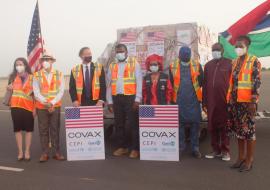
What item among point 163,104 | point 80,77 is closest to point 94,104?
point 80,77

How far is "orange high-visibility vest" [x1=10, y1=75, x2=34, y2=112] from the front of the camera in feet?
21.7

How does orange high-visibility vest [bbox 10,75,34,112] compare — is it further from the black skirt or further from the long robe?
the long robe

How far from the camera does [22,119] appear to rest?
668 centimetres

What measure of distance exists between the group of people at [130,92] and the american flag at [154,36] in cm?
112

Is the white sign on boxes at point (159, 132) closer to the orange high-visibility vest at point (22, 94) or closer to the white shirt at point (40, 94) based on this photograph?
the white shirt at point (40, 94)

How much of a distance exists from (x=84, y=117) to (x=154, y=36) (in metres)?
2.39

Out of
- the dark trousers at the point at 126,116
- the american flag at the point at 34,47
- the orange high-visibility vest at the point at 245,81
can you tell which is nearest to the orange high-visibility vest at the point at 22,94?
the dark trousers at the point at 126,116

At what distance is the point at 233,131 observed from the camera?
5934 millimetres

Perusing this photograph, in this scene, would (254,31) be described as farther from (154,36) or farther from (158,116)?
(158,116)

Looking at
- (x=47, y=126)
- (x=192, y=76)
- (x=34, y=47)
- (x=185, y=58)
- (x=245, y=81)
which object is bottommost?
(x=47, y=126)

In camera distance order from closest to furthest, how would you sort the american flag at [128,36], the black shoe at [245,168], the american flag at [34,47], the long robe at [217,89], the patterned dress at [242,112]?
the patterned dress at [242,112] < the black shoe at [245,168] < the long robe at [217,89] < the american flag at [128,36] < the american flag at [34,47]

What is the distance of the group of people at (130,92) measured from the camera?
6.31 metres

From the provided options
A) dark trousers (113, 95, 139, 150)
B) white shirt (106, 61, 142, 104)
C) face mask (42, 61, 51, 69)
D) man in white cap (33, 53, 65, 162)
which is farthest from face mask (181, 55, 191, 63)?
face mask (42, 61, 51, 69)

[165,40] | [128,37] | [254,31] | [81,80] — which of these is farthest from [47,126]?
[254,31]
